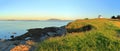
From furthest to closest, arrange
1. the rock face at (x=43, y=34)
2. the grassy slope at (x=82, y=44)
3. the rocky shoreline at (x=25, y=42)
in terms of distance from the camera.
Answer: the rock face at (x=43, y=34) < the rocky shoreline at (x=25, y=42) < the grassy slope at (x=82, y=44)

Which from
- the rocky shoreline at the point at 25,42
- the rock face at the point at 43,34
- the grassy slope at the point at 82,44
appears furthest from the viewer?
the rock face at the point at 43,34

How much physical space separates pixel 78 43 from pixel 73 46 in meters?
0.54

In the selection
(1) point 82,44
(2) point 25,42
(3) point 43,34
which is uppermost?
(1) point 82,44

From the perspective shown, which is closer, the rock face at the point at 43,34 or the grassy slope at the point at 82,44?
the grassy slope at the point at 82,44

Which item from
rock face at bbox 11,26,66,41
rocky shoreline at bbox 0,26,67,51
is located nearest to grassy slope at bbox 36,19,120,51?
rocky shoreline at bbox 0,26,67,51

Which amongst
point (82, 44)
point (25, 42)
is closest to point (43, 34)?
point (25, 42)

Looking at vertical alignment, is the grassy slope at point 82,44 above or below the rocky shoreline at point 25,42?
above

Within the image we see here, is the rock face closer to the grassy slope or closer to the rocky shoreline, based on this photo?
the rocky shoreline

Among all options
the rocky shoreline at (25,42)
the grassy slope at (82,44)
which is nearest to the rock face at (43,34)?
the rocky shoreline at (25,42)

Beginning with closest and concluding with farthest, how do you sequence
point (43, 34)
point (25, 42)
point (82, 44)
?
point (82, 44) < point (25, 42) < point (43, 34)

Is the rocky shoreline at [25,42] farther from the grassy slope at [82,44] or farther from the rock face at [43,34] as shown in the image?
the grassy slope at [82,44]

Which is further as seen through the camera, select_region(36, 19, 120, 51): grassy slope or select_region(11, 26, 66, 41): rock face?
select_region(11, 26, 66, 41): rock face

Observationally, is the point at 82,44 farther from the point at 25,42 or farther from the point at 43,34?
the point at 43,34

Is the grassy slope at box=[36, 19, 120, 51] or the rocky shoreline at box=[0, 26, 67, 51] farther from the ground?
the grassy slope at box=[36, 19, 120, 51]
